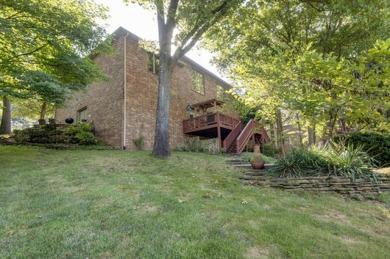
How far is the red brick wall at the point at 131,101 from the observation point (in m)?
11.8

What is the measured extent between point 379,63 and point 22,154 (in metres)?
11.0

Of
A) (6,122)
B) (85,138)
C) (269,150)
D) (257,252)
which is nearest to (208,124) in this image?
(269,150)

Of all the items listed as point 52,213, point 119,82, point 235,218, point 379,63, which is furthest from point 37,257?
point 119,82

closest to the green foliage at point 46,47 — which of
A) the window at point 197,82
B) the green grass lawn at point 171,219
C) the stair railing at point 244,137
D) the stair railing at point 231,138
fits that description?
the green grass lawn at point 171,219

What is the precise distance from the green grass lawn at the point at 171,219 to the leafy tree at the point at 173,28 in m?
3.24

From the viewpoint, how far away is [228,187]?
18.3ft

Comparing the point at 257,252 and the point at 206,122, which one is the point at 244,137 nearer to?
the point at 206,122

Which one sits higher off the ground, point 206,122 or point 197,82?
point 197,82

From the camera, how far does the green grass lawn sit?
2596mm

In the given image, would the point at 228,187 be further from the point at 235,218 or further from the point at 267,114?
the point at 267,114

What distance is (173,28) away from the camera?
9.71 m

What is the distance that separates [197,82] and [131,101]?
21.0 feet

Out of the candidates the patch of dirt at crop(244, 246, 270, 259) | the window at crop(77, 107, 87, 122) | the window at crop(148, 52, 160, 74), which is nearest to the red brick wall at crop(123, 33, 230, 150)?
the window at crop(148, 52, 160, 74)

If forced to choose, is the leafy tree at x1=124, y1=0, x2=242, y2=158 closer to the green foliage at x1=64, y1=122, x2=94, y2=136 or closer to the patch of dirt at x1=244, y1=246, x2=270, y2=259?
the green foliage at x1=64, y1=122, x2=94, y2=136
